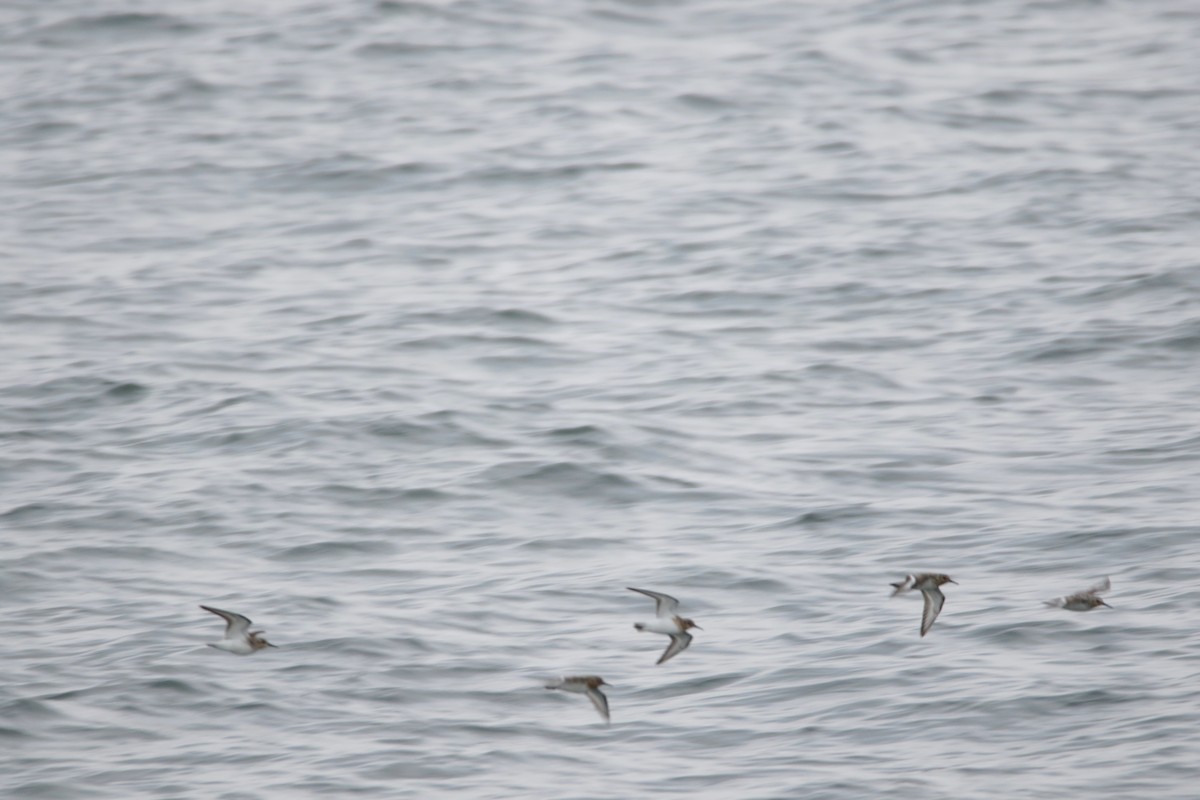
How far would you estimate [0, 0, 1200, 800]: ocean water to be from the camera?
10.8 m

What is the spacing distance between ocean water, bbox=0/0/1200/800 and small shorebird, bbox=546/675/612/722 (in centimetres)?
53

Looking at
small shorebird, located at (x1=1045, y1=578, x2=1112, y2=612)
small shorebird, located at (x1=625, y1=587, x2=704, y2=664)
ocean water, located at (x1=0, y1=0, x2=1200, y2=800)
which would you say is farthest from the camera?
small shorebird, located at (x1=1045, y1=578, x2=1112, y2=612)

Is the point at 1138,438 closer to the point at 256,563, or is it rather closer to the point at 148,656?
the point at 256,563

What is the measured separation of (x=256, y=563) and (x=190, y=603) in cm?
81

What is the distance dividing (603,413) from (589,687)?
20.5 ft

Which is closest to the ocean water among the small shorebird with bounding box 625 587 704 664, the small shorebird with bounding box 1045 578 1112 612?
the small shorebird with bounding box 1045 578 1112 612

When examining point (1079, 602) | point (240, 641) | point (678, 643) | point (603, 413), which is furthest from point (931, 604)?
point (603, 413)

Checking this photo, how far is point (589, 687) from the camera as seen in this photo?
9.98 m

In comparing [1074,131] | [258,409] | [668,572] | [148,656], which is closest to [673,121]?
[1074,131]

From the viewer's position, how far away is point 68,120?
88.2 feet

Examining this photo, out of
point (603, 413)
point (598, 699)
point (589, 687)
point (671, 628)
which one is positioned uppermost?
point (671, 628)

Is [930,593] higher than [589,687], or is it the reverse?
[930,593]

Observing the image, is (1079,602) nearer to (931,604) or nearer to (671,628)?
(931,604)

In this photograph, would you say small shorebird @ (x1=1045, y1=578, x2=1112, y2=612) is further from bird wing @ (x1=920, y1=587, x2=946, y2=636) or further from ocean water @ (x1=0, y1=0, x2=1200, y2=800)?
bird wing @ (x1=920, y1=587, x2=946, y2=636)
